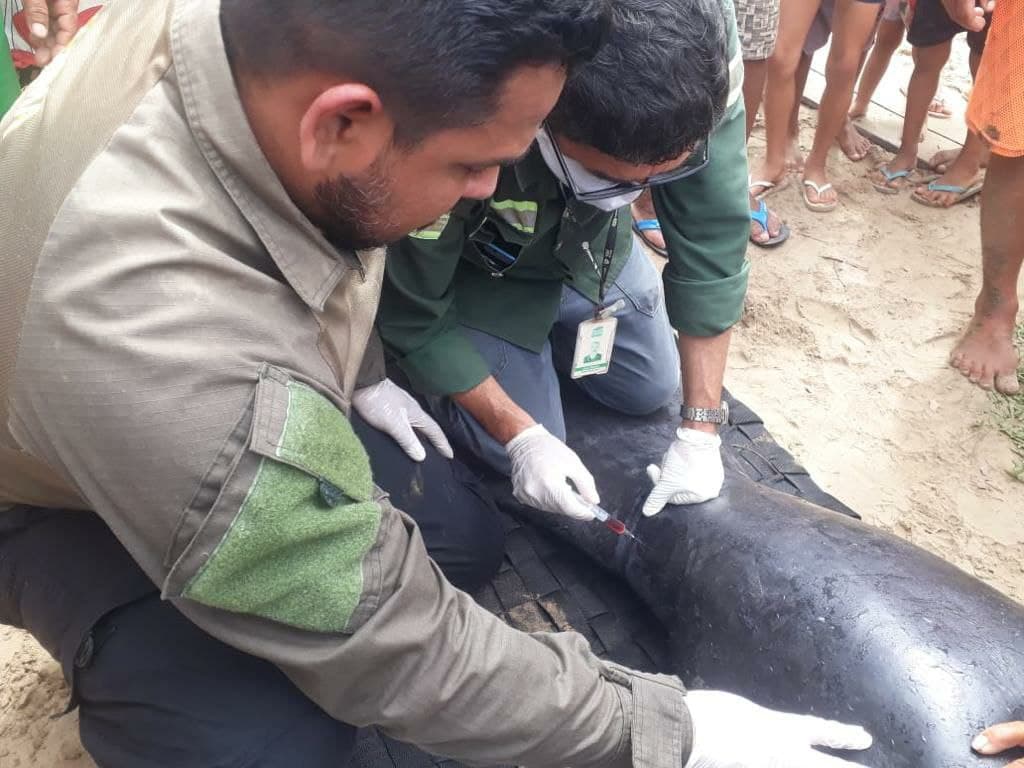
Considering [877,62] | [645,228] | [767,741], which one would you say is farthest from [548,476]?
[877,62]

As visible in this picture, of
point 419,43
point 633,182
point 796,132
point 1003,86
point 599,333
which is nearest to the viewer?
point 419,43

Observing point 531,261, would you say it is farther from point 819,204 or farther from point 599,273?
point 819,204

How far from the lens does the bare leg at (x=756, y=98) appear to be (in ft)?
10.6

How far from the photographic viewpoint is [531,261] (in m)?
1.99

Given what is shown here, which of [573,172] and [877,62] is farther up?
[573,172]

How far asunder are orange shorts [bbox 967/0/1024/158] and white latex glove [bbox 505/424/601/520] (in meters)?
1.66

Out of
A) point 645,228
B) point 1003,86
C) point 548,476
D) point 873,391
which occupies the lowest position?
point 873,391

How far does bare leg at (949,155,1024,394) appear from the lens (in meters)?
2.70

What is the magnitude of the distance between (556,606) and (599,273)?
30.4 inches

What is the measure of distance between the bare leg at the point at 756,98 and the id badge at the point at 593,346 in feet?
4.60

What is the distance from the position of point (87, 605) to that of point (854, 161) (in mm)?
3723

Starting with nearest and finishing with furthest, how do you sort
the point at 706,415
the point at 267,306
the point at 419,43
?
1. the point at 419,43
2. the point at 267,306
3. the point at 706,415

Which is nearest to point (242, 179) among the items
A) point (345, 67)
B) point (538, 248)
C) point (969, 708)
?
point (345, 67)

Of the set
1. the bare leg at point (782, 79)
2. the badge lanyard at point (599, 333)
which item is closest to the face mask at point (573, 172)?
the badge lanyard at point (599, 333)
